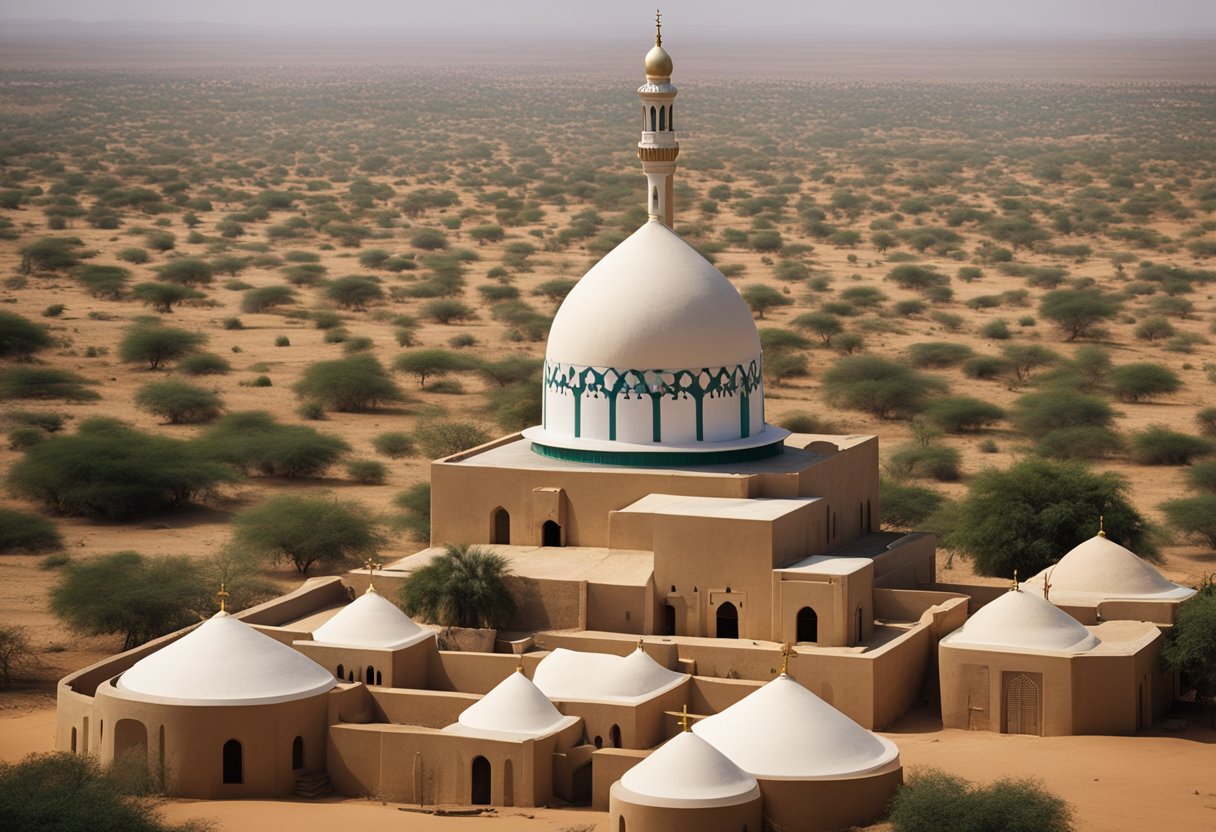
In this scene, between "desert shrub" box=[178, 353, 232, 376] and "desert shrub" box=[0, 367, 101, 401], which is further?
"desert shrub" box=[178, 353, 232, 376]

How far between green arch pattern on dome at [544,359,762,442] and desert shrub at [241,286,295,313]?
38631 mm

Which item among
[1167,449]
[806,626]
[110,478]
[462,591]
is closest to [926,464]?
[1167,449]

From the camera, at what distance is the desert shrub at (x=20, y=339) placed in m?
56.8

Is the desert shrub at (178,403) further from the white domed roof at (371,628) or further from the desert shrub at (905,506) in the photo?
the white domed roof at (371,628)

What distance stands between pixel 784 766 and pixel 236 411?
29.6 meters

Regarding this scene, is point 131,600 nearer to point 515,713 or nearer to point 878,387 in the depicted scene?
point 515,713

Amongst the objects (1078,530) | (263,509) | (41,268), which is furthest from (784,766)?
(41,268)

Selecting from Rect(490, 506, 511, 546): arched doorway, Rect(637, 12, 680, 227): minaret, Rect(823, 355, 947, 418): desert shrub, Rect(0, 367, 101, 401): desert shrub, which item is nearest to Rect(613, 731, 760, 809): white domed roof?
Rect(490, 506, 511, 546): arched doorway

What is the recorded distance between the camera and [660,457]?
2912cm

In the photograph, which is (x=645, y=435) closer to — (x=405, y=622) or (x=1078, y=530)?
(x=405, y=622)

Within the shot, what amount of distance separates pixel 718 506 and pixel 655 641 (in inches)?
86.6

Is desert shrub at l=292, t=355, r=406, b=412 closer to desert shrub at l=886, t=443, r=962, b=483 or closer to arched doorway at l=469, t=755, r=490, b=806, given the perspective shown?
desert shrub at l=886, t=443, r=962, b=483

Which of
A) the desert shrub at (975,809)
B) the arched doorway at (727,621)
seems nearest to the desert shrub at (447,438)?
the arched doorway at (727,621)

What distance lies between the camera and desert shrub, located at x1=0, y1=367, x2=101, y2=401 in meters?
51.6
